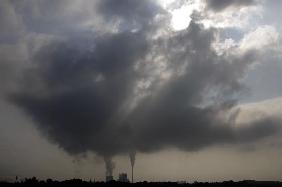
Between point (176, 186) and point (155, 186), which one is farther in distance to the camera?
point (176, 186)

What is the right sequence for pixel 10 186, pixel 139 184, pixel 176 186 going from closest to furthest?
pixel 10 186
pixel 139 184
pixel 176 186

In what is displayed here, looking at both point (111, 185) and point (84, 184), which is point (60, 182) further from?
point (111, 185)

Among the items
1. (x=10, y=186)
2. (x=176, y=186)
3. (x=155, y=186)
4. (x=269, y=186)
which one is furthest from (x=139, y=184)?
(x=269, y=186)

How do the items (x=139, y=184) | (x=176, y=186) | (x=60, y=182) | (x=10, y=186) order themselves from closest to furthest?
(x=10, y=186)
(x=60, y=182)
(x=139, y=184)
(x=176, y=186)

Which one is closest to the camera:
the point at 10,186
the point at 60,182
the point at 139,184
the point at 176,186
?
the point at 10,186

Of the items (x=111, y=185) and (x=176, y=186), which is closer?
(x=111, y=185)

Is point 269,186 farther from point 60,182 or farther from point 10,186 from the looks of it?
point 10,186

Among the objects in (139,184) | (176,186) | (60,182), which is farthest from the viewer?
(176,186)

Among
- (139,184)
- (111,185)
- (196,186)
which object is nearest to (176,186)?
(196,186)
